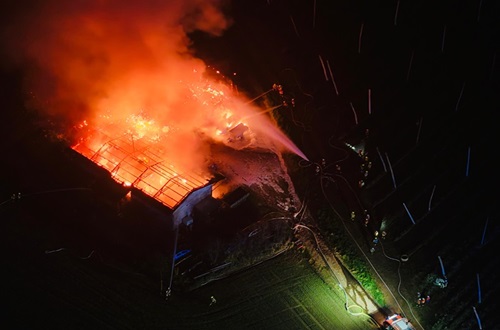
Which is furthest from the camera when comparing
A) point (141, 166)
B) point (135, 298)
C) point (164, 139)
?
point (164, 139)

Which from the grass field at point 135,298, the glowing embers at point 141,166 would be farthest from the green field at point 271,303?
the glowing embers at point 141,166

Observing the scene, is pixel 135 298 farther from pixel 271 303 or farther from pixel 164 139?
pixel 164 139

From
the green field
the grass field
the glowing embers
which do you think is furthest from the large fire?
the green field

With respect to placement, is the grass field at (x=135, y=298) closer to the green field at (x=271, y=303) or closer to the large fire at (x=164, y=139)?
the green field at (x=271, y=303)

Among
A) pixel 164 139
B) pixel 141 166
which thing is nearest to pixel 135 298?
pixel 141 166

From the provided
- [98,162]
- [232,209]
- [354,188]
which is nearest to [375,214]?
[354,188]

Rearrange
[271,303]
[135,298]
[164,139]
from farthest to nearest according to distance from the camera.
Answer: [164,139], [271,303], [135,298]

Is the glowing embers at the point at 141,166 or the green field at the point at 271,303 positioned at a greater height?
the glowing embers at the point at 141,166

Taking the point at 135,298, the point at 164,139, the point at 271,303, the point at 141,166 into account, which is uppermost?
the point at 164,139

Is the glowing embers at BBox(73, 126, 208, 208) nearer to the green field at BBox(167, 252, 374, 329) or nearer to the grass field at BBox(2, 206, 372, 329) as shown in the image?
the grass field at BBox(2, 206, 372, 329)
